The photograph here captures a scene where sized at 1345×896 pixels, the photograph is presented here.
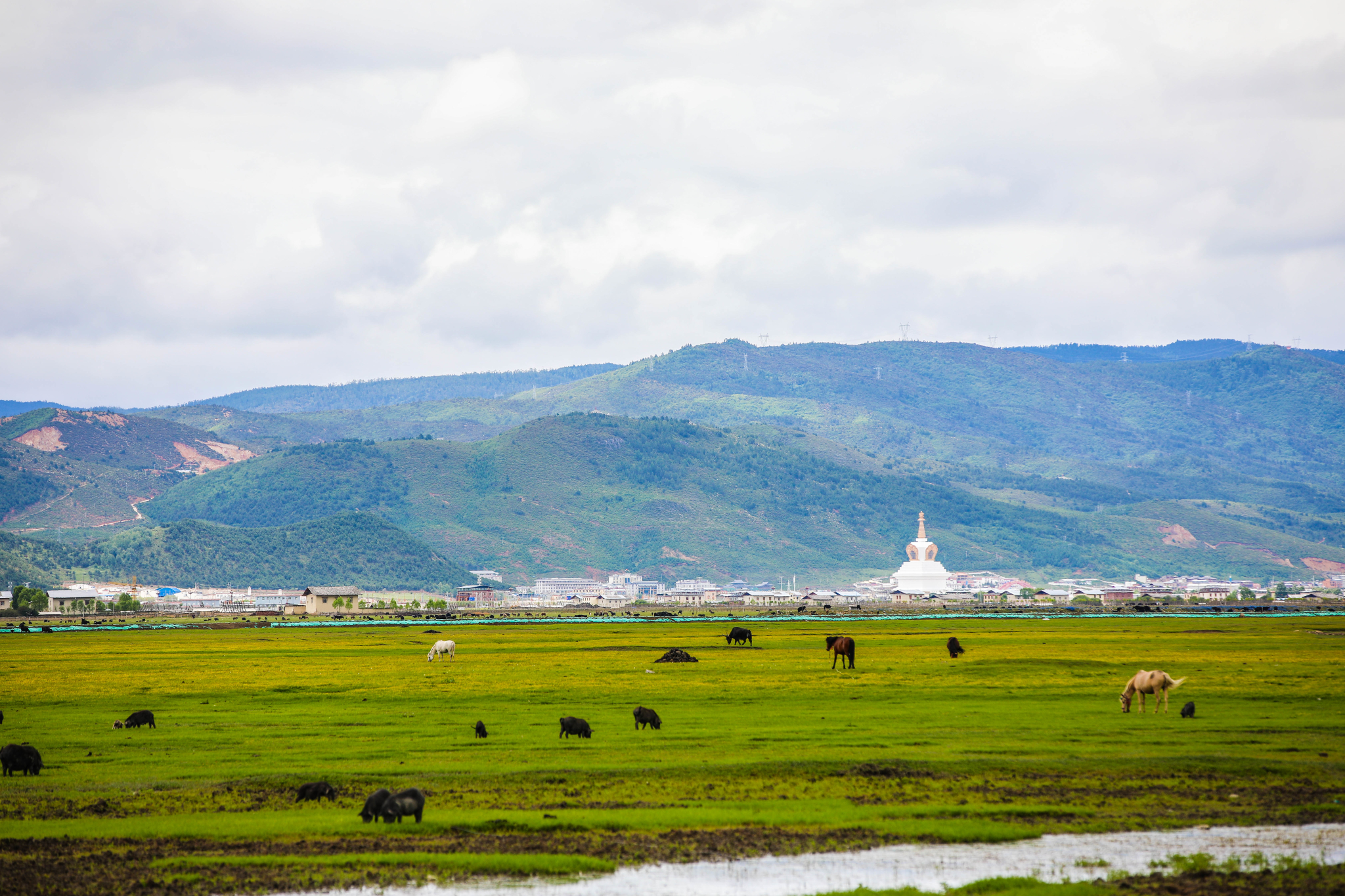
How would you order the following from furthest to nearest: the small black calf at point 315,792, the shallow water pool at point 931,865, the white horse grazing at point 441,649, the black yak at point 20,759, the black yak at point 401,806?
the white horse grazing at point 441,649 → the black yak at point 20,759 → the small black calf at point 315,792 → the black yak at point 401,806 → the shallow water pool at point 931,865

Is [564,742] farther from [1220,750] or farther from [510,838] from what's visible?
[1220,750]

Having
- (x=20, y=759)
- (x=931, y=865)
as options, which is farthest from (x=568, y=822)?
(x=20, y=759)

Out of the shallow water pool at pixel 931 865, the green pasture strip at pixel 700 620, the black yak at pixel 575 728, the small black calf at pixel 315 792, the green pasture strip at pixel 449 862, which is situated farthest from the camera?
the green pasture strip at pixel 700 620

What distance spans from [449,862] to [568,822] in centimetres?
261

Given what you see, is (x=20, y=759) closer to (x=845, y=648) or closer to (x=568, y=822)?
(x=568, y=822)

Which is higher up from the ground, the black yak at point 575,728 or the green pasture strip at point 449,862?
the black yak at point 575,728

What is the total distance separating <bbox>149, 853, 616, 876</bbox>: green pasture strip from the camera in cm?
1934

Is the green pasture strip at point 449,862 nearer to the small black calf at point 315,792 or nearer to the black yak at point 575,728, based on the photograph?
the small black calf at point 315,792

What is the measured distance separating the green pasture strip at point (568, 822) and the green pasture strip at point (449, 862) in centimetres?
133

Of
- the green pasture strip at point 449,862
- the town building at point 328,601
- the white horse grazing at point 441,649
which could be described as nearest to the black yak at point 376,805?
the green pasture strip at point 449,862

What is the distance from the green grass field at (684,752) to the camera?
21781 millimetres

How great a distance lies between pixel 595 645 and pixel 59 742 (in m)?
42.8

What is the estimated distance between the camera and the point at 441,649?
58.3 m

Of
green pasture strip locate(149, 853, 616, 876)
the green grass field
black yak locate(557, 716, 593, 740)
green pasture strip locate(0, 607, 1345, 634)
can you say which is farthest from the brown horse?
green pasture strip locate(0, 607, 1345, 634)
